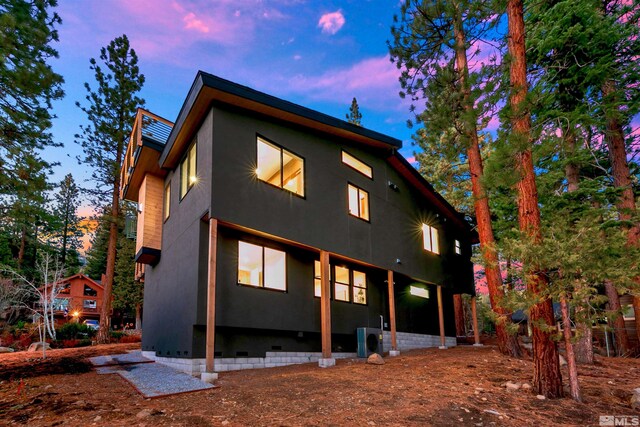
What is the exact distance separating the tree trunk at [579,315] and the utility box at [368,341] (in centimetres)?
525

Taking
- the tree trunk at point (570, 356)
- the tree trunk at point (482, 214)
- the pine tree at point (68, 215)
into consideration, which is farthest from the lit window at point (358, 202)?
the pine tree at point (68, 215)

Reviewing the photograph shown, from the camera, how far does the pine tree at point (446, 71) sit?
401 inches

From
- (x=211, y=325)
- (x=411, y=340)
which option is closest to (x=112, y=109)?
(x=211, y=325)

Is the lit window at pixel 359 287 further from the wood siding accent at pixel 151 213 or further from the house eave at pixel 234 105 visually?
the wood siding accent at pixel 151 213

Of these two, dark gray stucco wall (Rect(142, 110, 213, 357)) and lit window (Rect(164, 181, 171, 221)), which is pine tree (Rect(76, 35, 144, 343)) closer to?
lit window (Rect(164, 181, 171, 221))

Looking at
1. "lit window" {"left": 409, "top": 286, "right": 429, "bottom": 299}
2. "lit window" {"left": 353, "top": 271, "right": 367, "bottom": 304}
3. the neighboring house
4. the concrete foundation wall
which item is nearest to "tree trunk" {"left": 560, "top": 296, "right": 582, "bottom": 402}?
"lit window" {"left": 353, "top": 271, "right": 367, "bottom": 304}

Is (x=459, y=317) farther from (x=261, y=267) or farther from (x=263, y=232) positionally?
(x=263, y=232)

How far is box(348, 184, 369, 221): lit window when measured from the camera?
12.1 metres

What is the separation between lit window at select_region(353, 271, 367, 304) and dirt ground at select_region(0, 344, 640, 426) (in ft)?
15.8

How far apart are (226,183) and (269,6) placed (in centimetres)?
995

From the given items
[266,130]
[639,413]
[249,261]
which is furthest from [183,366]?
[639,413]

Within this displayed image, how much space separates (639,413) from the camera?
16.9ft

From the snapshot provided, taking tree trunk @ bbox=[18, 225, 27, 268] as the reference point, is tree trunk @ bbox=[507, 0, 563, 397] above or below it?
below

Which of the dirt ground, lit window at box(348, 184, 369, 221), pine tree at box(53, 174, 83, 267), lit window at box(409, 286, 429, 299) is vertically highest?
pine tree at box(53, 174, 83, 267)
